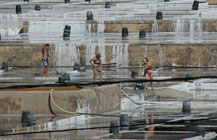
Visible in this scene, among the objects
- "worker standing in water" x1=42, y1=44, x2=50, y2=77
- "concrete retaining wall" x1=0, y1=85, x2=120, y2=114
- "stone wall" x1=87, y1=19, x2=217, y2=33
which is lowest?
"concrete retaining wall" x1=0, y1=85, x2=120, y2=114

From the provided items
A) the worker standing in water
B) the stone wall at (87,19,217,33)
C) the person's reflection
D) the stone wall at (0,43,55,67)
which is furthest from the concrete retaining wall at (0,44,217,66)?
the person's reflection

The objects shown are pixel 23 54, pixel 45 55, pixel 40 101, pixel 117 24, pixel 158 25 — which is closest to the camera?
pixel 40 101

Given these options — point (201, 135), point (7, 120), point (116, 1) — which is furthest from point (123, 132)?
point (116, 1)

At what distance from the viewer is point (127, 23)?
3594 centimetres

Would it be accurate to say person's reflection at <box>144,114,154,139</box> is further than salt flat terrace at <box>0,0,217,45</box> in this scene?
No

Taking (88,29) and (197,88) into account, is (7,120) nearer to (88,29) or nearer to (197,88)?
(197,88)

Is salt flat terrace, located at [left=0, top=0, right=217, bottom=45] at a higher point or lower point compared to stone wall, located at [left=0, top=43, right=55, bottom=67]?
higher

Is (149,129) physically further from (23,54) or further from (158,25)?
(158,25)

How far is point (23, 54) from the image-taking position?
31812 millimetres

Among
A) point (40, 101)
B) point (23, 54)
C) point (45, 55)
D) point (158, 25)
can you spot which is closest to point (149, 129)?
point (40, 101)

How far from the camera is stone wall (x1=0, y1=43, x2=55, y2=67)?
1251 inches

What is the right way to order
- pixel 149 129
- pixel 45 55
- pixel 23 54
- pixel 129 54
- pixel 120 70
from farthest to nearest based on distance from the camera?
pixel 23 54 < pixel 129 54 < pixel 120 70 < pixel 45 55 < pixel 149 129

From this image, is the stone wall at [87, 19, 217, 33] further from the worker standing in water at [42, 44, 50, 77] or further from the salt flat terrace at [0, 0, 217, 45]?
the worker standing in water at [42, 44, 50, 77]

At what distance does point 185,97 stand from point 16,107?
625 centimetres
